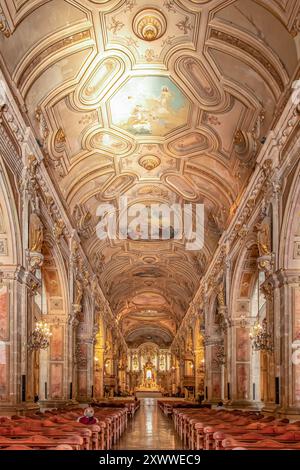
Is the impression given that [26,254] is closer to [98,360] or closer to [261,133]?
[261,133]

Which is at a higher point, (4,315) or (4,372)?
(4,315)

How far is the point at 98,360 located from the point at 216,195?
1775 centimetres

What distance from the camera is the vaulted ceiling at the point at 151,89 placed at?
49.1 ft

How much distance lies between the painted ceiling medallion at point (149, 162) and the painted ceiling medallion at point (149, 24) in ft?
26.7

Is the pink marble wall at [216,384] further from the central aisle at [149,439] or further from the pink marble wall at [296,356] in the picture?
the pink marble wall at [296,356]

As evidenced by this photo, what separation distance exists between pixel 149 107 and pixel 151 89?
49.1 inches

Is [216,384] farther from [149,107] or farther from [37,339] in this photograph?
[37,339]

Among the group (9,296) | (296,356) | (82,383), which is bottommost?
(82,383)

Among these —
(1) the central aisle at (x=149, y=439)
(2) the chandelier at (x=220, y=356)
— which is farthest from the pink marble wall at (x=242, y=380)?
(1) the central aisle at (x=149, y=439)

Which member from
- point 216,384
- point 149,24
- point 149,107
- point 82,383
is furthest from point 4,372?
point 216,384

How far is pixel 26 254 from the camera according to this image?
625 inches

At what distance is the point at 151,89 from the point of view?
19625 mm

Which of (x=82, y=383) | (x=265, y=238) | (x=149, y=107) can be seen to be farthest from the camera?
(x=82, y=383)
